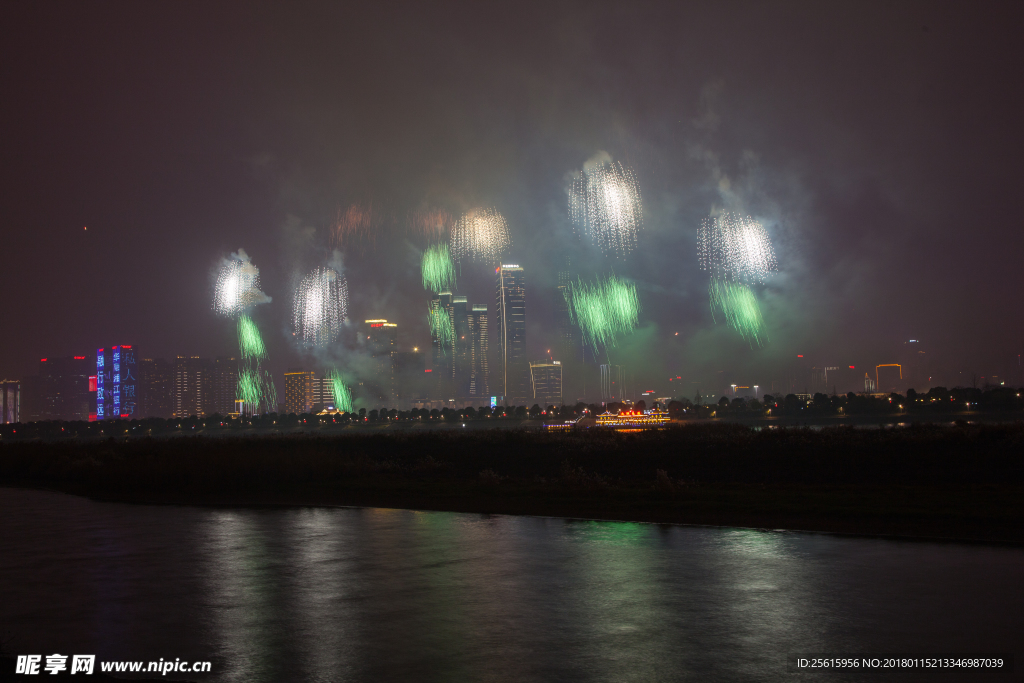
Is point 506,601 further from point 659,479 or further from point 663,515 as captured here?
point 659,479

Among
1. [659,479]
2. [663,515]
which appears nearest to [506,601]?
[663,515]

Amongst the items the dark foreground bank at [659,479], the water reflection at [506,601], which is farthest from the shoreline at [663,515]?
the water reflection at [506,601]

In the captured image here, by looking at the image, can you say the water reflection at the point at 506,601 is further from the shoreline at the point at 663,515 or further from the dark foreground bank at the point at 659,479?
the dark foreground bank at the point at 659,479

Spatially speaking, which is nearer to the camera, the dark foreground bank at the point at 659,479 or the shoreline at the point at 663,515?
the shoreline at the point at 663,515

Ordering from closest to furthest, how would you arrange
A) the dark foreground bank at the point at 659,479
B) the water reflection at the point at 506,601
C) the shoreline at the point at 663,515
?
1. the water reflection at the point at 506,601
2. the shoreline at the point at 663,515
3. the dark foreground bank at the point at 659,479

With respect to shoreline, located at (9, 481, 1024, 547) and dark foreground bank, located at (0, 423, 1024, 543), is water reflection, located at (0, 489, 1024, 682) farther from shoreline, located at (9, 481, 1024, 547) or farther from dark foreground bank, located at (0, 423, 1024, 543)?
dark foreground bank, located at (0, 423, 1024, 543)

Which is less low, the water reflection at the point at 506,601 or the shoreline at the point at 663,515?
the water reflection at the point at 506,601

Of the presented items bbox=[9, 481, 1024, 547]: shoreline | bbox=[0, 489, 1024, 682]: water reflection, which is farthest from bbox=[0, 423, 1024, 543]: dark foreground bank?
bbox=[0, 489, 1024, 682]: water reflection

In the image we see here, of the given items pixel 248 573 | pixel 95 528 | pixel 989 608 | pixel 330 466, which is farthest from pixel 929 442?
pixel 95 528

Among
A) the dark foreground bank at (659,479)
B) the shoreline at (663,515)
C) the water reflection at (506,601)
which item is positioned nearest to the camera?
the water reflection at (506,601)
